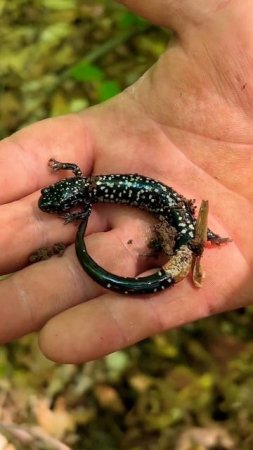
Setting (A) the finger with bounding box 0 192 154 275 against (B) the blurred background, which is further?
(B) the blurred background

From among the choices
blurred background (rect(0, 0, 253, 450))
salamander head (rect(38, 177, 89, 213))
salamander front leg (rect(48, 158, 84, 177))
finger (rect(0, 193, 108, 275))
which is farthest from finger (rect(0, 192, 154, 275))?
blurred background (rect(0, 0, 253, 450))

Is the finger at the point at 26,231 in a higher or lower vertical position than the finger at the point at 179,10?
lower

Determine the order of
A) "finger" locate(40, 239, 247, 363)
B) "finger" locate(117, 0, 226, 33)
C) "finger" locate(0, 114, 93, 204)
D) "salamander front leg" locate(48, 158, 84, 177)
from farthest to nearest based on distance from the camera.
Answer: "finger" locate(117, 0, 226, 33) → "salamander front leg" locate(48, 158, 84, 177) → "finger" locate(0, 114, 93, 204) → "finger" locate(40, 239, 247, 363)

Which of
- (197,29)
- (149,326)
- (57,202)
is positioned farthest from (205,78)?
(149,326)

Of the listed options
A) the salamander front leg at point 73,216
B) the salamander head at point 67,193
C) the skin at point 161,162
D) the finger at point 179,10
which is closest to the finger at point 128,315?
the skin at point 161,162

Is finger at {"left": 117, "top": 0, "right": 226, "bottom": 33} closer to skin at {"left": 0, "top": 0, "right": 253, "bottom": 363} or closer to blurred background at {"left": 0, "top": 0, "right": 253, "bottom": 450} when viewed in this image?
skin at {"left": 0, "top": 0, "right": 253, "bottom": 363}

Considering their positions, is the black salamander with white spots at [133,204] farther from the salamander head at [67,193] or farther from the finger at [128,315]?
the finger at [128,315]

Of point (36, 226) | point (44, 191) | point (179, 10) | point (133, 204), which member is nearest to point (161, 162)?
point (133, 204)
